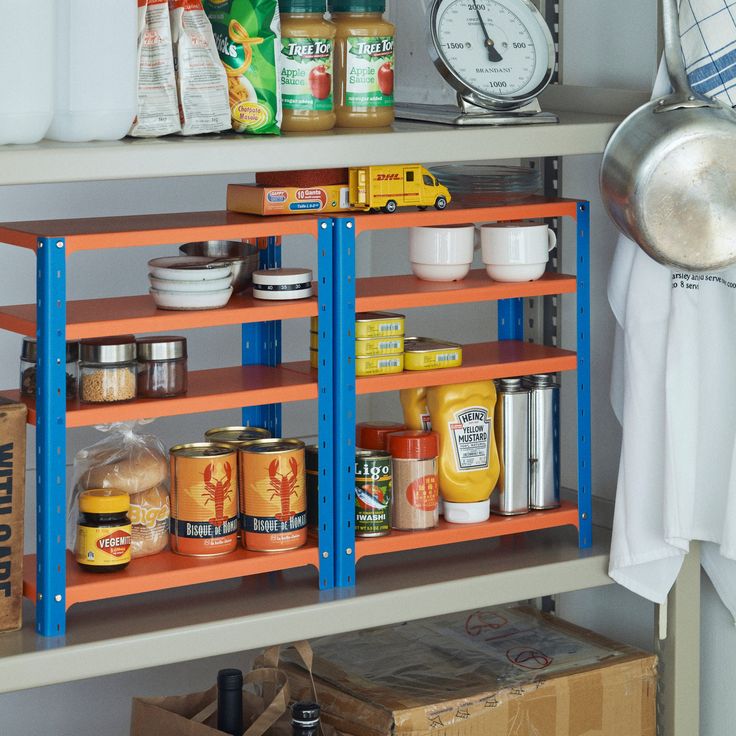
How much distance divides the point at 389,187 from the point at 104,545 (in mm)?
623

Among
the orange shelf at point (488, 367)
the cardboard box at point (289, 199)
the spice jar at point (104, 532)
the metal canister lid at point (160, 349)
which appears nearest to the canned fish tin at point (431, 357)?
the orange shelf at point (488, 367)

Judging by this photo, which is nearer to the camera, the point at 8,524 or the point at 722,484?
the point at 8,524

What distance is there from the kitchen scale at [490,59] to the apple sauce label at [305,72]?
0.61 ft

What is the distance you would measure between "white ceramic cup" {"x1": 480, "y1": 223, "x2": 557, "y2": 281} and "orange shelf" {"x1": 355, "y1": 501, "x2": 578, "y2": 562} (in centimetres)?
37

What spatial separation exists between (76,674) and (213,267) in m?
0.55

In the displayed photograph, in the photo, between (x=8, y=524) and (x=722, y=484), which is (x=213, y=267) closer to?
(x=8, y=524)

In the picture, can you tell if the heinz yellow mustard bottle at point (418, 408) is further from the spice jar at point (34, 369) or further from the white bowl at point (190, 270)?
the spice jar at point (34, 369)

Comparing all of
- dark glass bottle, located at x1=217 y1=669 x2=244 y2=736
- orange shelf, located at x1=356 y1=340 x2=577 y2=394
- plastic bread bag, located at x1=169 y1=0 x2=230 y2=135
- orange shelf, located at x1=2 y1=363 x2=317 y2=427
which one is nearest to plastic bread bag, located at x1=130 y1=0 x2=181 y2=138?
plastic bread bag, located at x1=169 y1=0 x2=230 y2=135

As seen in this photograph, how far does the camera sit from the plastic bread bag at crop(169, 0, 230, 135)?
1733 mm

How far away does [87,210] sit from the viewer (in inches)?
103

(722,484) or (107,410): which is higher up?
(107,410)

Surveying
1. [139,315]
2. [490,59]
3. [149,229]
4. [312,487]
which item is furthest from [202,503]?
[490,59]

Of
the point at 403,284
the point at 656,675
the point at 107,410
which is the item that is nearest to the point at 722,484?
the point at 656,675

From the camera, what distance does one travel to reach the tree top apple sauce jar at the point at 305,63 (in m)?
1.83
